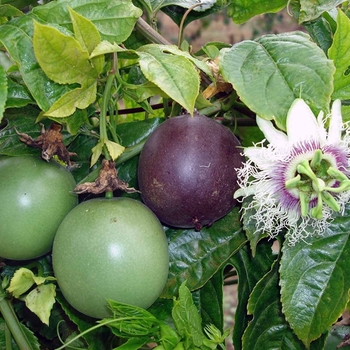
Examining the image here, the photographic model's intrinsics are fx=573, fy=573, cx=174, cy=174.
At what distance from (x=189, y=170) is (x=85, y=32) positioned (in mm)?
166

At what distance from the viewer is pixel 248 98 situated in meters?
0.52

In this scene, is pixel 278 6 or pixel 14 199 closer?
pixel 14 199

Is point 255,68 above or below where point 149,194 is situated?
above

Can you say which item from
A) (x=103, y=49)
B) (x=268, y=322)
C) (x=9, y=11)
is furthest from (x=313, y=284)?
(x=9, y=11)

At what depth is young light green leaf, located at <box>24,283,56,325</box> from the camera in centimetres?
60

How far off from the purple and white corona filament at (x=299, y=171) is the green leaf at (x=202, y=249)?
4.3 inches

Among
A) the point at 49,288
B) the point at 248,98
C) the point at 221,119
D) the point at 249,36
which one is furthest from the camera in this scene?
the point at 249,36

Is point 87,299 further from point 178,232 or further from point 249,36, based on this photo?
point 249,36

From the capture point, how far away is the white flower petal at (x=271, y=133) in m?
0.54

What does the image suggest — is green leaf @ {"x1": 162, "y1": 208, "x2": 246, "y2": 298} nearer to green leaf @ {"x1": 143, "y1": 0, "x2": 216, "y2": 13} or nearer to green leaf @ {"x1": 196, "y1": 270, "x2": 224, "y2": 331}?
green leaf @ {"x1": 196, "y1": 270, "x2": 224, "y2": 331}

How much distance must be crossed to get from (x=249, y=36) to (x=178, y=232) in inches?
150

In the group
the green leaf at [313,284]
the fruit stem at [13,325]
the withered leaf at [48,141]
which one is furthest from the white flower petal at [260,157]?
the fruit stem at [13,325]

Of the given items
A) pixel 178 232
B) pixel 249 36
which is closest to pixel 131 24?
pixel 178 232

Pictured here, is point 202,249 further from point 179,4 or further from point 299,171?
point 179,4
